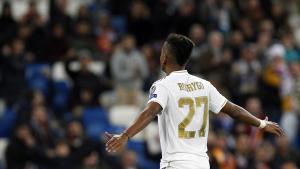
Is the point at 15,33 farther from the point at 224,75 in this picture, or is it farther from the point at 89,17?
the point at 224,75

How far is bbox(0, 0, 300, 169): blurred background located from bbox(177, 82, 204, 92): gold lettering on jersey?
232 inches

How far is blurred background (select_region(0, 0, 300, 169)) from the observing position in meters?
13.9

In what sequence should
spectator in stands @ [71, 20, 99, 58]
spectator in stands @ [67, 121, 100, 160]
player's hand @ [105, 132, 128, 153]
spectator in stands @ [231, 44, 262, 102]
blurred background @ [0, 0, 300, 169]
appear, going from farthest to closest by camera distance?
spectator in stands @ [71, 20, 99, 58]
spectator in stands @ [231, 44, 262, 102]
blurred background @ [0, 0, 300, 169]
spectator in stands @ [67, 121, 100, 160]
player's hand @ [105, 132, 128, 153]

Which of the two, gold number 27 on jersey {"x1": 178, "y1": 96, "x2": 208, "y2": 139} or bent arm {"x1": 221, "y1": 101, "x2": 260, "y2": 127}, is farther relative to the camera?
bent arm {"x1": 221, "y1": 101, "x2": 260, "y2": 127}

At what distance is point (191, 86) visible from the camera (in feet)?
23.5

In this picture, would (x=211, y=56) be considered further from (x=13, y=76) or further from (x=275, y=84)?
(x=13, y=76)

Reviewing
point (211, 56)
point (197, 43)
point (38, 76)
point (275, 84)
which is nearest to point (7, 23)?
point (38, 76)

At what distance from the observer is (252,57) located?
1622 centimetres

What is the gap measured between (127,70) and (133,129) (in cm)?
898

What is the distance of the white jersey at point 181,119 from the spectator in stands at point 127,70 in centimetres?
846

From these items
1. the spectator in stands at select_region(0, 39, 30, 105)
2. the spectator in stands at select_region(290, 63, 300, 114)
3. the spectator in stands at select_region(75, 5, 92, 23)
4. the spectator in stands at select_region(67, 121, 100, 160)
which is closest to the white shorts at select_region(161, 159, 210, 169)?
the spectator in stands at select_region(67, 121, 100, 160)

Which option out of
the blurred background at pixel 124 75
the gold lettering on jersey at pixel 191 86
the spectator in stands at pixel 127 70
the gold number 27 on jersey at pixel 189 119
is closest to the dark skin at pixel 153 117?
the gold lettering on jersey at pixel 191 86

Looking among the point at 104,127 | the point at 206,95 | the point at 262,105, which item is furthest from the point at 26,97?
the point at 206,95

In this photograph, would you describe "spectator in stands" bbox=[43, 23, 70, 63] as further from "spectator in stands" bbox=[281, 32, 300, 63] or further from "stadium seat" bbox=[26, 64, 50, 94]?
"spectator in stands" bbox=[281, 32, 300, 63]
